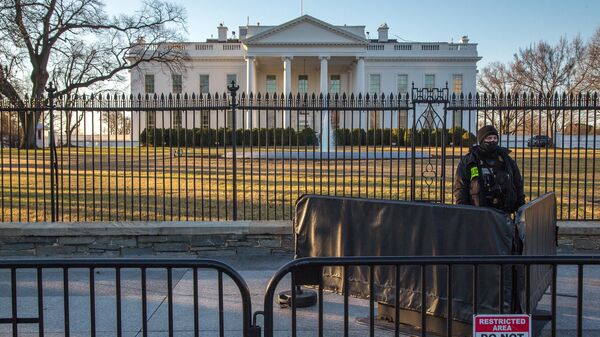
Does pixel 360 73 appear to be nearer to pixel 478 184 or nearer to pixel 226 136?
pixel 226 136

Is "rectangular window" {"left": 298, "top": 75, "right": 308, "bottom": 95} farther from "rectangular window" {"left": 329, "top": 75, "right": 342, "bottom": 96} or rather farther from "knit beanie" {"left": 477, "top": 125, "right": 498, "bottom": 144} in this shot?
"knit beanie" {"left": 477, "top": 125, "right": 498, "bottom": 144}

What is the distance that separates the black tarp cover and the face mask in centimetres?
166

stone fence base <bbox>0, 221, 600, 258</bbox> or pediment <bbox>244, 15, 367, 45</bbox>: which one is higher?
pediment <bbox>244, 15, 367, 45</bbox>

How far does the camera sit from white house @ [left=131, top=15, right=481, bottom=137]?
60312mm

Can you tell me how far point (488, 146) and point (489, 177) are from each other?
13.1 inches

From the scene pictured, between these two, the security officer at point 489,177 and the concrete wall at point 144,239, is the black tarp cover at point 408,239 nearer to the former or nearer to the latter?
the security officer at point 489,177

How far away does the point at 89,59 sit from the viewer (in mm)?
38281

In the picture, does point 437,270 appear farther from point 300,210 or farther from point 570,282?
point 570,282

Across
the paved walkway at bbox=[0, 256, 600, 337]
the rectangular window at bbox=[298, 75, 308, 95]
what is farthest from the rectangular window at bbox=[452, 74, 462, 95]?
the paved walkway at bbox=[0, 256, 600, 337]

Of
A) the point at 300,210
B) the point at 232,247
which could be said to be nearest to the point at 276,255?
the point at 232,247

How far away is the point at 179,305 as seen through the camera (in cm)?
559

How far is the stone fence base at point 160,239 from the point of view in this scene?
7.70 m

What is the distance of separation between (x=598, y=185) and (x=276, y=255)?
11177 millimetres

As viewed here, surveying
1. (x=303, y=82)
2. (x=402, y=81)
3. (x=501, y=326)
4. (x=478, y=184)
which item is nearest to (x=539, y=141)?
(x=478, y=184)
